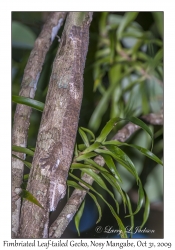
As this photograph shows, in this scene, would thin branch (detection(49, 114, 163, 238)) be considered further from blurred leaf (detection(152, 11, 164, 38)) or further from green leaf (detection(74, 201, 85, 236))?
blurred leaf (detection(152, 11, 164, 38))

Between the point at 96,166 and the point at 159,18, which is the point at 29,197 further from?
the point at 159,18

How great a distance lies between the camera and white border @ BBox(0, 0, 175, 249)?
58 cm

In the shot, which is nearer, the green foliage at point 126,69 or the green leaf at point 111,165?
the green leaf at point 111,165

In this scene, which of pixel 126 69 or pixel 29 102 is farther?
pixel 126 69

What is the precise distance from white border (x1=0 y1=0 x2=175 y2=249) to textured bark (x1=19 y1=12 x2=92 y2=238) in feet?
0.19

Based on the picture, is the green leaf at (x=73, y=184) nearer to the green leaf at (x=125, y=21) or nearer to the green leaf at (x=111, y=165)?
the green leaf at (x=111, y=165)

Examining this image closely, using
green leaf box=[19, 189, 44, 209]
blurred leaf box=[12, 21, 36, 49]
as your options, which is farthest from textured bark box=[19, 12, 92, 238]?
blurred leaf box=[12, 21, 36, 49]

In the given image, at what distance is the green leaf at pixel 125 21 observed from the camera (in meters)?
0.65

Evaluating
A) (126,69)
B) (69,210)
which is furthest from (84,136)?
(126,69)

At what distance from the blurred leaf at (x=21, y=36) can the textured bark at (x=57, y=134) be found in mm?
106

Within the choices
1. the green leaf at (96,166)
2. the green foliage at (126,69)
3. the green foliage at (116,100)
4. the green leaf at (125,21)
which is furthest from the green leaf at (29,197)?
the green leaf at (125,21)
